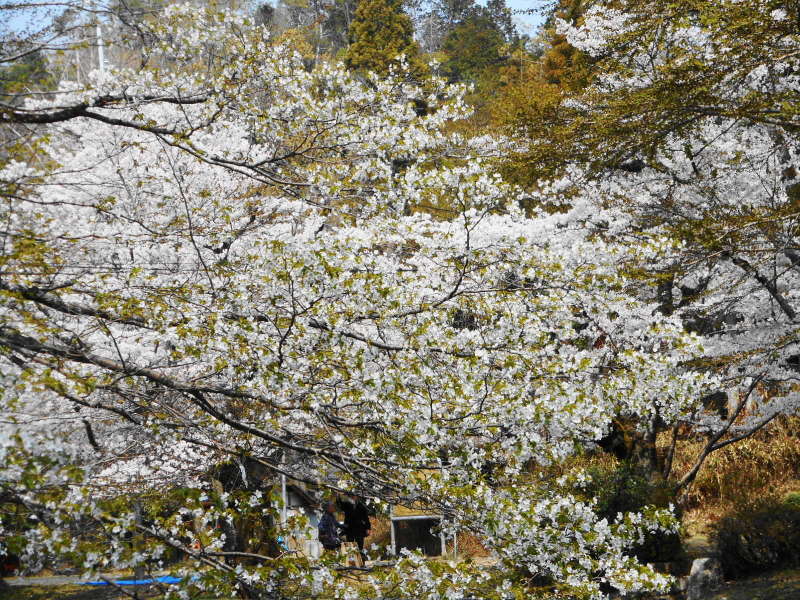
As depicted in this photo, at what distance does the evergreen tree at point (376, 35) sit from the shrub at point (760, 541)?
20.5 meters

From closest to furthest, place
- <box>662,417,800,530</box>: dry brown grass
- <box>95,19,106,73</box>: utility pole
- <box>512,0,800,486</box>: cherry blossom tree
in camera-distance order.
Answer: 1. <box>95,19,106,73</box>: utility pole
2. <box>512,0,800,486</box>: cherry blossom tree
3. <box>662,417,800,530</box>: dry brown grass

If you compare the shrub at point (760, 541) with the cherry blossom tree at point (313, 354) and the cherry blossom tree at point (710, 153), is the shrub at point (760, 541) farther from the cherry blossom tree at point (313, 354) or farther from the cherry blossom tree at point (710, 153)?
the cherry blossom tree at point (313, 354)

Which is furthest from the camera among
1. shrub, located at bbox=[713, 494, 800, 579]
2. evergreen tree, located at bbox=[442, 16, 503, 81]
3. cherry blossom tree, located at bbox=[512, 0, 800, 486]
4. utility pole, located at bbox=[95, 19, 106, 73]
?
evergreen tree, located at bbox=[442, 16, 503, 81]

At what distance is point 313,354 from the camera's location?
401cm

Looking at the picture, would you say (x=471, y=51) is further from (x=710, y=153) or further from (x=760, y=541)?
(x=760, y=541)

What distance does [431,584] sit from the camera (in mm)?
3520

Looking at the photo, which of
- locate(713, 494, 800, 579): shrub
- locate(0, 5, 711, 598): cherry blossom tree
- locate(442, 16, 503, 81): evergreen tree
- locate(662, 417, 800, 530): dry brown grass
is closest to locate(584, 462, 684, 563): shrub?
locate(713, 494, 800, 579): shrub

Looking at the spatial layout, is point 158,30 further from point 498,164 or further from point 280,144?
point 498,164

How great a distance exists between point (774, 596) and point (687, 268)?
3890mm

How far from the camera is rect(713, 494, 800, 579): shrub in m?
8.62

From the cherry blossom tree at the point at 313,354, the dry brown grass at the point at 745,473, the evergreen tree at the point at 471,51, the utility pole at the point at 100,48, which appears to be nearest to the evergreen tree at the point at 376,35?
the evergreen tree at the point at 471,51

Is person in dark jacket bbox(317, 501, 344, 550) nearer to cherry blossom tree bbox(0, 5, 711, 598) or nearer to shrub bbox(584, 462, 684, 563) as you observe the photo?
shrub bbox(584, 462, 684, 563)

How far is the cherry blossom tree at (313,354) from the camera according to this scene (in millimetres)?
3344

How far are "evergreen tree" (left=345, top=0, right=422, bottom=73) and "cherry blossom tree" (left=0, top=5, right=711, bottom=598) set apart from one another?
2116 centimetres
